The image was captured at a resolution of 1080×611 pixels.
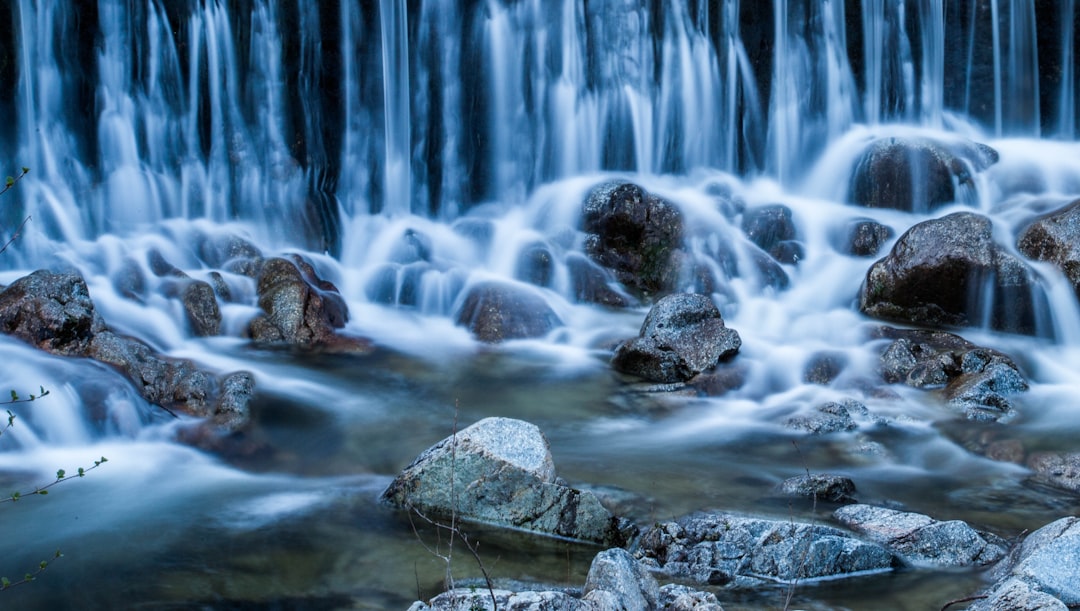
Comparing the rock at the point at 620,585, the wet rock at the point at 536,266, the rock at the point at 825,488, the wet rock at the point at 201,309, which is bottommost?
the rock at the point at 825,488

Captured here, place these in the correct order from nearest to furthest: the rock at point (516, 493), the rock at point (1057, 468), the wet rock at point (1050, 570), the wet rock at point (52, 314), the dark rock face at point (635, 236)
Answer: the wet rock at point (1050, 570), the rock at point (516, 493), the rock at point (1057, 468), the wet rock at point (52, 314), the dark rock face at point (635, 236)

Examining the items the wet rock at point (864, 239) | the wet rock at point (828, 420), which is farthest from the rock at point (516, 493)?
the wet rock at point (864, 239)

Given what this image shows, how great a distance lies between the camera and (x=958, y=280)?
35.6 ft

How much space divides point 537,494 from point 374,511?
1158mm

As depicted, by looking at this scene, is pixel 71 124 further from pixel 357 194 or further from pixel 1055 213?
pixel 1055 213

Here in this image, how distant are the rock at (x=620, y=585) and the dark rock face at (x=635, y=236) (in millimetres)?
8188

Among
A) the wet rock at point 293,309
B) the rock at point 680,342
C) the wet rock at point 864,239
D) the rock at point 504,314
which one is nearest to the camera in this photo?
the rock at point 680,342

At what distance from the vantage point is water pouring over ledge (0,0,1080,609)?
6543 millimetres

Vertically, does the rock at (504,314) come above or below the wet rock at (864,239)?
below

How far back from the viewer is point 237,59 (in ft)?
45.3

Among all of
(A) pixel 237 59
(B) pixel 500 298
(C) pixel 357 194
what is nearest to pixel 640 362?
(B) pixel 500 298

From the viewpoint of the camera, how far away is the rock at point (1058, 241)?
35.3 ft

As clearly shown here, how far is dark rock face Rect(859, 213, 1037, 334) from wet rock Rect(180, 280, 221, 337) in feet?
23.3

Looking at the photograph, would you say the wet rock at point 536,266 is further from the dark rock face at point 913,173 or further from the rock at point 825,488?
the rock at point 825,488
